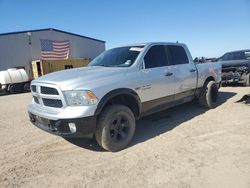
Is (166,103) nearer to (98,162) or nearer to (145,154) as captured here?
(145,154)

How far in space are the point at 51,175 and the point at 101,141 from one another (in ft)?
3.39

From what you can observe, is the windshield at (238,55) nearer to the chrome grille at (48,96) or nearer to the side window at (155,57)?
the side window at (155,57)

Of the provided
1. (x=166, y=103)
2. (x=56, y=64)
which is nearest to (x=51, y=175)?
(x=166, y=103)

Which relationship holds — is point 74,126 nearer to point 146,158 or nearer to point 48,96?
point 48,96

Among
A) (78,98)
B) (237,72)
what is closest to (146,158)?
(78,98)

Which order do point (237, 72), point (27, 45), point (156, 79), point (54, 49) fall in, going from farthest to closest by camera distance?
point (54, 49)
point (27, 45)
point (237, 72)
point (156, 79)

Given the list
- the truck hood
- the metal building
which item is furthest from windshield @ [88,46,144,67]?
the metal building

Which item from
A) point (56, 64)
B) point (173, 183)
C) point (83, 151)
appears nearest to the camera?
point (173, 183)

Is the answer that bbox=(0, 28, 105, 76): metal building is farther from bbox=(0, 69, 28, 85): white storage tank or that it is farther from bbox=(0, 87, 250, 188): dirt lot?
bbox=(0, 87, 250, 188): dirt lot

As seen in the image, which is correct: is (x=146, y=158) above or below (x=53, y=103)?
below

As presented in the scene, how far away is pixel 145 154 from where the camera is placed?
14.8 feet

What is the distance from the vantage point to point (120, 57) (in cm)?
563

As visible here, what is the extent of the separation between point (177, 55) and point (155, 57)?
1.01 metres

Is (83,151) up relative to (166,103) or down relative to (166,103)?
down
